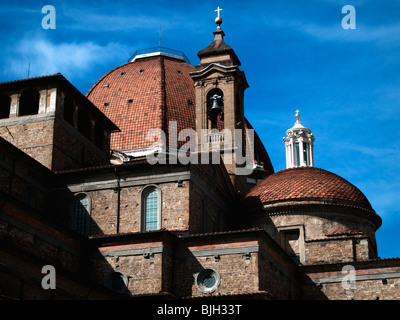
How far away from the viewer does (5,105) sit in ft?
119

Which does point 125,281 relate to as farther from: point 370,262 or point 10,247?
point 370,262

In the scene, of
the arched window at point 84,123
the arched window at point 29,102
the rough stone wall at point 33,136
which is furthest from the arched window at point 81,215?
the arched window at point 84,123

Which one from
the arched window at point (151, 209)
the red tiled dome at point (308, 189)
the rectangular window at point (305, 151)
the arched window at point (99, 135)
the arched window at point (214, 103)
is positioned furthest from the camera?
the rectangular window at point (305, 151)

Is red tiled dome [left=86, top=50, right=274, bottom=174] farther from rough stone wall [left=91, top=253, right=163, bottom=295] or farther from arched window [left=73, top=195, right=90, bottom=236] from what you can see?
rough stone wall [left=91, top=253, right=163, bottom=295]

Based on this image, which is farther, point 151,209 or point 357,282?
point 357,282

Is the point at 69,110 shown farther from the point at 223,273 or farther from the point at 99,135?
the point at 223,273

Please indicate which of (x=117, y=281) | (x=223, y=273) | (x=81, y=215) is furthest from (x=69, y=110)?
(x=223, y=273)

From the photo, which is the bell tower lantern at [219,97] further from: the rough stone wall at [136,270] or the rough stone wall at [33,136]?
the rough stone wall at [136,270]

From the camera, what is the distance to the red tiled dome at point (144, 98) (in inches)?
2026

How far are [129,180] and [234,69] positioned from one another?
12.9m

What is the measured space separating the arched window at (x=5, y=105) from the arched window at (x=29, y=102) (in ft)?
2.37

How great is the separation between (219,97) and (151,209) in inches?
510

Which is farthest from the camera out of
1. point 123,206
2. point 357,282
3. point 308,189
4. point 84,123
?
point 84,123

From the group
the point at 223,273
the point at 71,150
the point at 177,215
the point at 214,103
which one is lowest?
the point at 223,273
